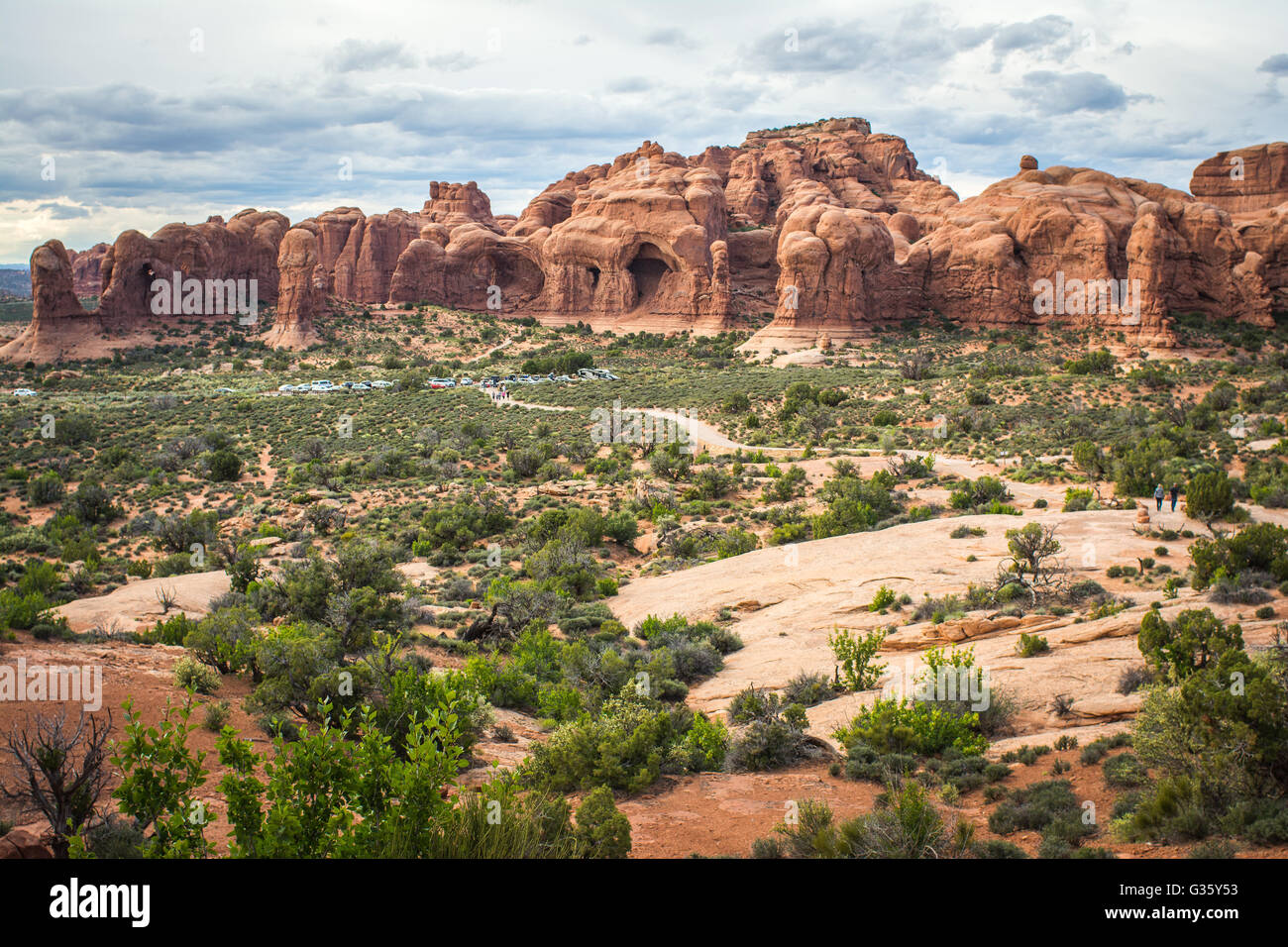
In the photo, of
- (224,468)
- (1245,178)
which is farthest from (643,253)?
(1245,178)

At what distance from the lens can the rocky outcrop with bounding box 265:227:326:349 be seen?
212ft

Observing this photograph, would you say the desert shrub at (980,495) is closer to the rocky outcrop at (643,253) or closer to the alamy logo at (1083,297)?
the alamy logo at (1083,297)

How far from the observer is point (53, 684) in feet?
35.4

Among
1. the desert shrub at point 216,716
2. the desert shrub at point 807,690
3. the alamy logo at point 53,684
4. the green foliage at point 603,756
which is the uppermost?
the alamy logo at point 53,684

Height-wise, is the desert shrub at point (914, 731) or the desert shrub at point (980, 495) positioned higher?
the desert shrub at point (980, 495)

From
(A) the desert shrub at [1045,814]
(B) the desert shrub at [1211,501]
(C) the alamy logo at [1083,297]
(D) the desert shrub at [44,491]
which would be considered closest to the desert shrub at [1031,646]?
(A) the desert shrub at [1045,814]

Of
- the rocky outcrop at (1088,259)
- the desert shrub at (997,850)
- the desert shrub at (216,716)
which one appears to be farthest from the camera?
the rocky outcrop at (1088,259)

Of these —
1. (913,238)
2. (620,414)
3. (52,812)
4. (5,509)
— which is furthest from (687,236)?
(52,812)

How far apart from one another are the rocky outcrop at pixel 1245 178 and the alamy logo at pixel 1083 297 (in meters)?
21.1

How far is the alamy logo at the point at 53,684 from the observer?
408 inches

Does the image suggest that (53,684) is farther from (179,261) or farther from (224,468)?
(179,261)
